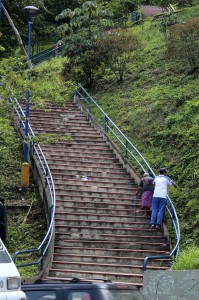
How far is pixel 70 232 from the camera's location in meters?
17.3

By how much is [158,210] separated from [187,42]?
10.9m

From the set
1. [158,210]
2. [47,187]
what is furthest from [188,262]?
[47,187]

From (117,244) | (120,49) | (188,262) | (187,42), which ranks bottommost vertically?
(117,244)

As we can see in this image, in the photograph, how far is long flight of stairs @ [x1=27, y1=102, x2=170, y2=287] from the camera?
15531mm

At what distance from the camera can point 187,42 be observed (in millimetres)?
26188

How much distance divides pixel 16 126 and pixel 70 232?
819 centimetres

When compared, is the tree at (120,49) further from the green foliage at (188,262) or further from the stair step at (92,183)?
the green foliage at (188,262)

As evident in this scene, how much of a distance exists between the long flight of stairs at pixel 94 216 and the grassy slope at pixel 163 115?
40.3 inches

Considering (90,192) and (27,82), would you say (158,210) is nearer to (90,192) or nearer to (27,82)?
(90,192)

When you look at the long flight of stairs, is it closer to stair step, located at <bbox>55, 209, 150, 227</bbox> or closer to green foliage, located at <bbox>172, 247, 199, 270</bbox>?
stair step, located at <bbox>55, 209, 150, 227</bbox>

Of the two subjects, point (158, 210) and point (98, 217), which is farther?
point (98, 217)

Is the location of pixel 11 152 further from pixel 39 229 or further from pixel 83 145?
pixel 39 229

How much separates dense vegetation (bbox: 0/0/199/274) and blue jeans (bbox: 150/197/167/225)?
55cm

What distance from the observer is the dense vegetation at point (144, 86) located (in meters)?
18.5
